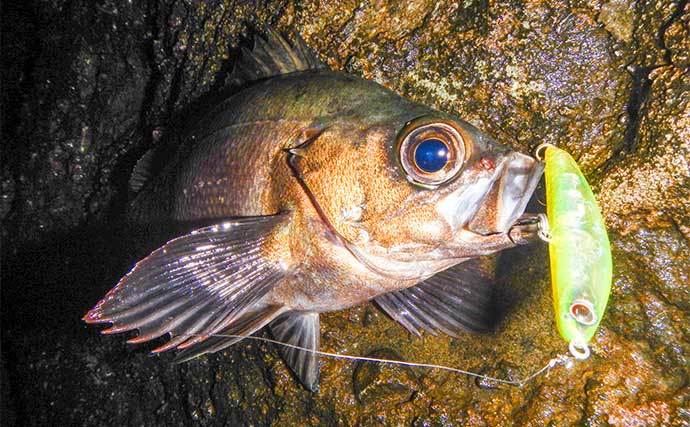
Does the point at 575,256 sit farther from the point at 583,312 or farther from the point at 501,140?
the point at 501,140

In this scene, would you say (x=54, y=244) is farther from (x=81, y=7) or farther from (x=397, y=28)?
(x=397, y=28)

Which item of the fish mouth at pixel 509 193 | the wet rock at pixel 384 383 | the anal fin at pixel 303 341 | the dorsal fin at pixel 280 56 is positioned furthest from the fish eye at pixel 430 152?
the wet rock at pixel 384 383

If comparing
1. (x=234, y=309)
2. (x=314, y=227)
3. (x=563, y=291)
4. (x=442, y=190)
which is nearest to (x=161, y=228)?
(x=234, y=309)

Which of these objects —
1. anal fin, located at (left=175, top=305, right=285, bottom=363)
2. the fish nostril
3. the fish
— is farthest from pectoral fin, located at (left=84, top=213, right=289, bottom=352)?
the fish nostril

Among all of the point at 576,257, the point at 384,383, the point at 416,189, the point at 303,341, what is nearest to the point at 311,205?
the point at 416,189

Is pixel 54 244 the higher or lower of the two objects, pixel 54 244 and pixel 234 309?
the higher

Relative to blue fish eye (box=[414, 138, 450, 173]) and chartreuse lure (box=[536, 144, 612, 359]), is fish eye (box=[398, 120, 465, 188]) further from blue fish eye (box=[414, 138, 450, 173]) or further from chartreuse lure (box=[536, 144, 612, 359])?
chartreuse lure (box=[536, 144, 612, 359])
